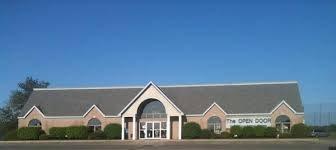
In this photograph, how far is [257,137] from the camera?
165 ft

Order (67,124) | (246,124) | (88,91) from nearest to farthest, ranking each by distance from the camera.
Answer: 1. (246,124)
2. (67,124)
3. (88,91)

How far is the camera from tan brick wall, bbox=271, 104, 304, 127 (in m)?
52.2

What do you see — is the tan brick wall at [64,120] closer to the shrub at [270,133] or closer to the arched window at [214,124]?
the arched window at [214,124]

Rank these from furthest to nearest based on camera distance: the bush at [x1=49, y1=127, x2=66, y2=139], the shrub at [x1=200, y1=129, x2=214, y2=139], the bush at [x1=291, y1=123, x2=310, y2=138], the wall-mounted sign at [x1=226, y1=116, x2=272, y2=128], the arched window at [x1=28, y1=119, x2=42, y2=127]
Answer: the arched window at [x1=28, y1=119, x2=42, y2=127] → the bush at [x1=49, y1=127, x2=66, y2=139] → the wall-mounted sign at [x1=226, y1=116, x2=272, y2=128] → the shrub at [x1=200, y1=129, x2=214, y2=139] → the bush at [x1=291, y1=123, x2=310, y2=138]

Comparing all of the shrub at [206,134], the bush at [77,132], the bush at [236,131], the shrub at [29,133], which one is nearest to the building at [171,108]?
the shrub at [206,134]

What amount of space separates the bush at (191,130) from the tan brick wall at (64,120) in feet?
26.9

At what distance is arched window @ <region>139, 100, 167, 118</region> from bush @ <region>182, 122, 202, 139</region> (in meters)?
3.32

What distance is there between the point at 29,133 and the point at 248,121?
78.3 feet

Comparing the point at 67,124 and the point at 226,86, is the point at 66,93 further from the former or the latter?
the point at 226,86

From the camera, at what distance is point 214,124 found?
179 feet

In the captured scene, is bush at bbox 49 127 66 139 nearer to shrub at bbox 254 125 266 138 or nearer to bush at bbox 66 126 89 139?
bush at bbox 66 126 89 139

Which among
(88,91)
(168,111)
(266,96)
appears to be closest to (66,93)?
(88,91)

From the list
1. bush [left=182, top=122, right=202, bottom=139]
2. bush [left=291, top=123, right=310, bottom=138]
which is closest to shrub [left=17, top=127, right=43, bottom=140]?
bush [left=182, top=122, right=202, bottom=139]

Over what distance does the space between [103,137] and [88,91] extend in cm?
992
